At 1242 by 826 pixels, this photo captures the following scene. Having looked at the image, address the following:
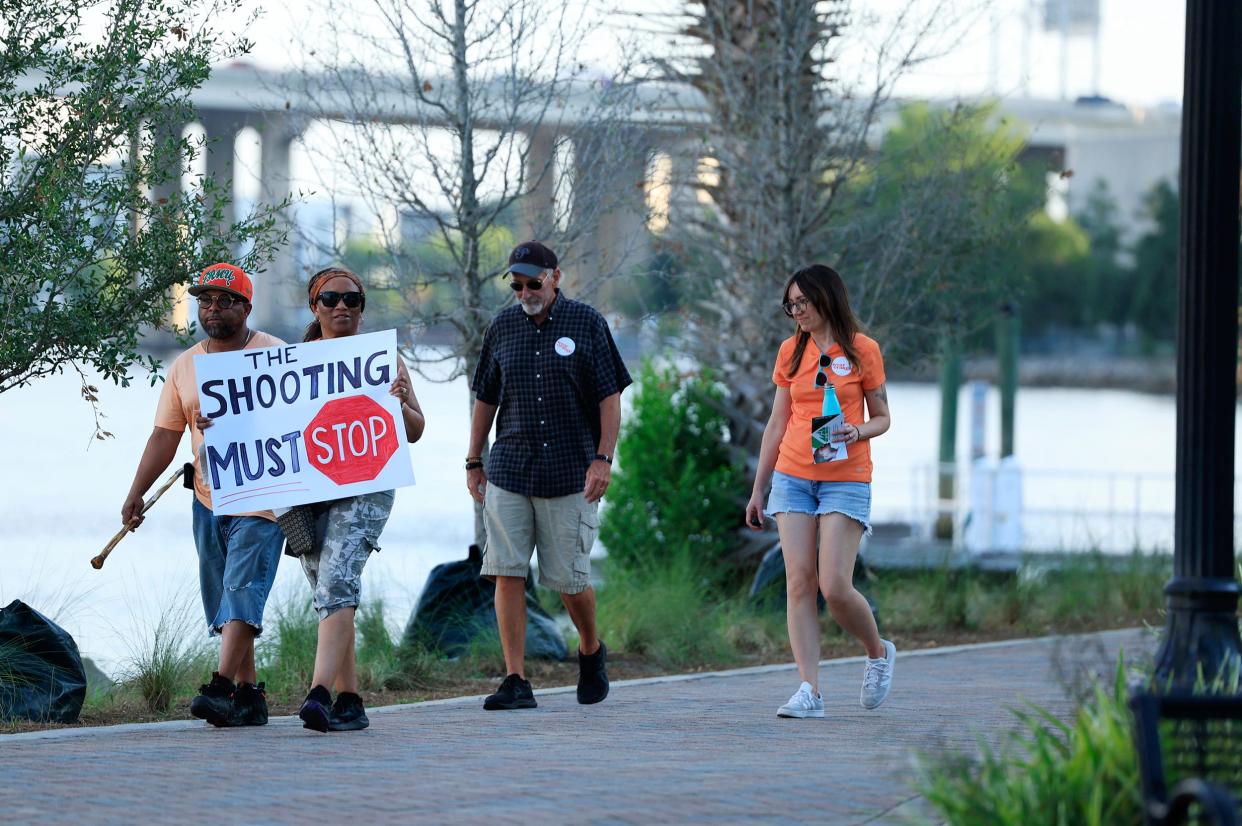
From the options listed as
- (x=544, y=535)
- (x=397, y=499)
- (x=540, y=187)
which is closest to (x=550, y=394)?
(x=544, y=535)

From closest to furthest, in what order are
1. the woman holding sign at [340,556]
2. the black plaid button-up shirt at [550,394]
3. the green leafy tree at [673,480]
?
the woman holding sign at [340,556] < the black plaid button-up shirt at [550,394] < the green leafy tree at [673,480]

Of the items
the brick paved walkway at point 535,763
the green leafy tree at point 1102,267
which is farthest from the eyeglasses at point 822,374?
the green leafy tree at point 1102,267

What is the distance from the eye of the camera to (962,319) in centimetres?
1388

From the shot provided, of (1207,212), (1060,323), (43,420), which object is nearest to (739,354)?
(1207,212)

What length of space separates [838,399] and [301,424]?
7.02ft

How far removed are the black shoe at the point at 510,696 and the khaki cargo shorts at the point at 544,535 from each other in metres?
0.43

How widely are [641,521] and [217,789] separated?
8.01m

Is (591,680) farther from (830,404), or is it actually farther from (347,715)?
(830,404)

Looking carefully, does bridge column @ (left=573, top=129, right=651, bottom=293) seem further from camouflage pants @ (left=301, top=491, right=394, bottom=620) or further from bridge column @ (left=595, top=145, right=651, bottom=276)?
camouflage pants @ (left=301, top=491, right=394, bottom=620)

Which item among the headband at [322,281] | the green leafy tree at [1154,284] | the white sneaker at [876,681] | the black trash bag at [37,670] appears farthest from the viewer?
the green leafy tree at [1154,284]

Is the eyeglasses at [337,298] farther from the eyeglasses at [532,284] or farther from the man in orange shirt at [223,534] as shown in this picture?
the eyeglasses at [532,284]

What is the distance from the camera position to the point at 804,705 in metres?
7.22

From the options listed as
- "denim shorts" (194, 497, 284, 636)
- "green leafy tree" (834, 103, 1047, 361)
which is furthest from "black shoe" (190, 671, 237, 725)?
"green leafy tree" (834, 103, 1047, 361)

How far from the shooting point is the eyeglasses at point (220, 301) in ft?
23.2
